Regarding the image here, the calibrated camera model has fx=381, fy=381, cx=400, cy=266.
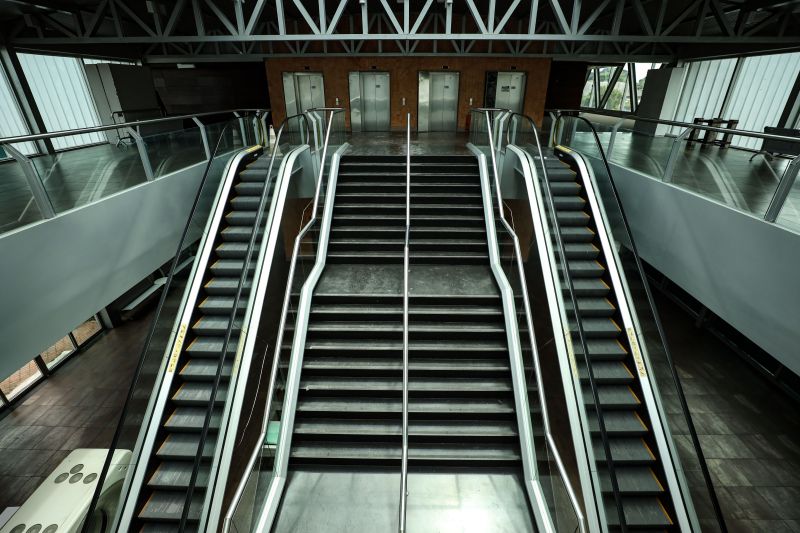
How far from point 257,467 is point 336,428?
102cm

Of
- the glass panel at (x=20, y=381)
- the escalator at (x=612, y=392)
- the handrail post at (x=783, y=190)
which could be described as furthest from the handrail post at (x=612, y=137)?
the glass panel at (x=20, y=381)

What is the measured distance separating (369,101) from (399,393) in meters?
11.1

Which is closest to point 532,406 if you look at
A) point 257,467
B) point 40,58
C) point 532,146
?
point 257,467

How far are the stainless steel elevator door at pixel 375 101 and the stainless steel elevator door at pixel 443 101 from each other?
1.55 m

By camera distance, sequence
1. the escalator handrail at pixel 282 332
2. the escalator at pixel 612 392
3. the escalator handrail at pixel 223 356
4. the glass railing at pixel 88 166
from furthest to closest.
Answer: the escalator handrail at pixel 282 332
the escalator at pixel 612 392
the glass railing at pixel 88 166
the escalator handrail at pixel 223 356

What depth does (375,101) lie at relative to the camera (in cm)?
1316

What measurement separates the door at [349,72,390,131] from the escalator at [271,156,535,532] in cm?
776

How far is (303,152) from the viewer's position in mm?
8086

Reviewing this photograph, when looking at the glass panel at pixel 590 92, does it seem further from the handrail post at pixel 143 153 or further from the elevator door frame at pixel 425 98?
the handrail post at pixel 143 153

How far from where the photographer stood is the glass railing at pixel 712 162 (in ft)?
11.8

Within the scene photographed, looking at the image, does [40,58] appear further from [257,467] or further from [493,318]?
[493,318]

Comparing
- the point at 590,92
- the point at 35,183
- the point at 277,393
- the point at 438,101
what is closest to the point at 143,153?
the point at 35,183

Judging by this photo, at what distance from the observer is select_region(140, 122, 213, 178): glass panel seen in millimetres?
5801

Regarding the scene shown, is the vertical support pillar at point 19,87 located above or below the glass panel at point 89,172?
above
